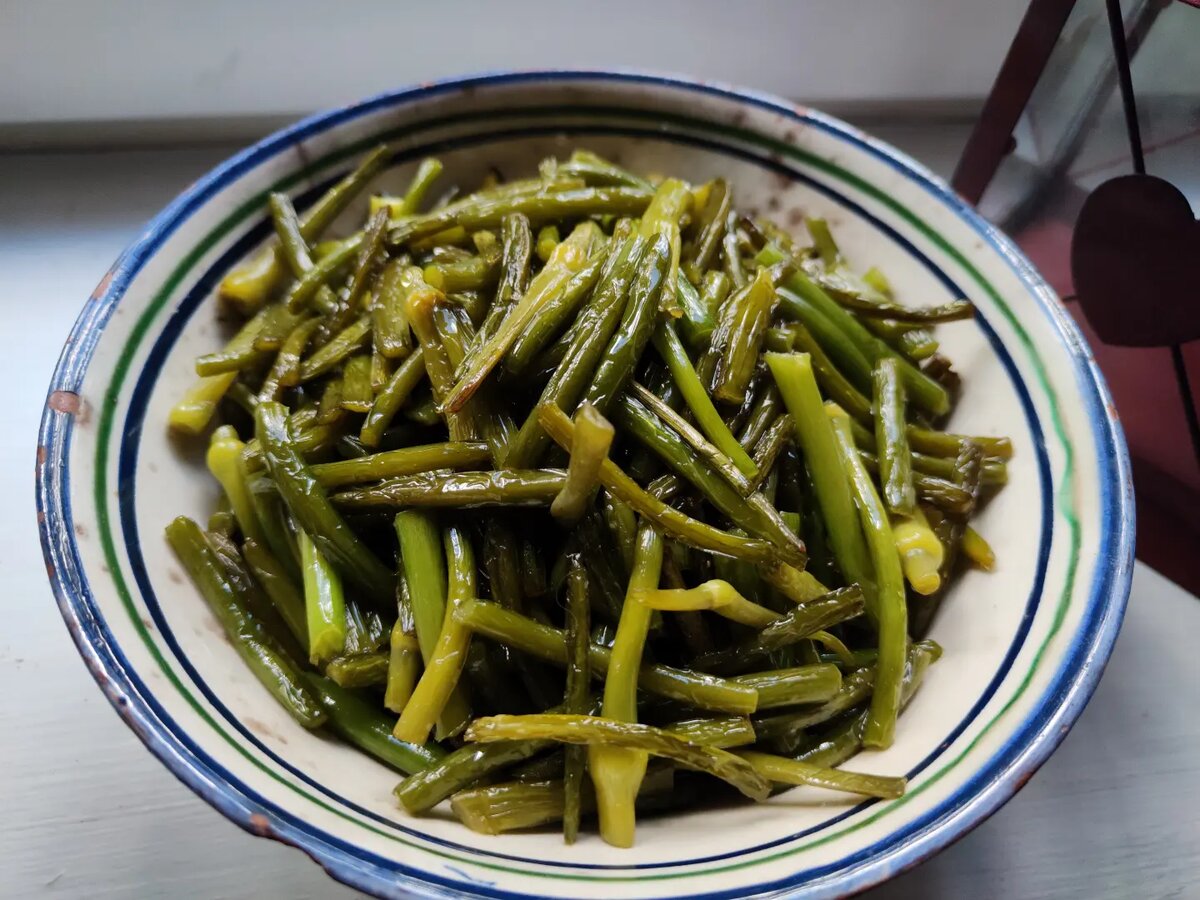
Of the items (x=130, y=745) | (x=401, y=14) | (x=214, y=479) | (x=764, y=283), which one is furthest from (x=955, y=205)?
(x=130, y=745)

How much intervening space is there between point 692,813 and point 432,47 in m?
2.17

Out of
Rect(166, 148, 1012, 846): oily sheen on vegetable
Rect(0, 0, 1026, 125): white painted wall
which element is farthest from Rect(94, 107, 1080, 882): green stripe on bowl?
Rect(0, 0, 1026, 125): white painted wall

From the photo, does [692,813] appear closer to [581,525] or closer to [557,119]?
[581,525]

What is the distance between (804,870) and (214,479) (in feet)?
3.70

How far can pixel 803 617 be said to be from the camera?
126 cm

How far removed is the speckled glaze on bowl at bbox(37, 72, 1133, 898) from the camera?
1057mm

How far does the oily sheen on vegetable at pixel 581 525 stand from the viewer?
3.96 feet

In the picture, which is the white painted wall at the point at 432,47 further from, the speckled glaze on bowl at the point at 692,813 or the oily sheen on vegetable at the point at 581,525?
the oily sheen on vegetable at the point at 581,525

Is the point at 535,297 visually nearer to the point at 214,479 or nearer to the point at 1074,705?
the point at 214,479

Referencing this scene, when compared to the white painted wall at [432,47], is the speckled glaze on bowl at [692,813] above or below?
below

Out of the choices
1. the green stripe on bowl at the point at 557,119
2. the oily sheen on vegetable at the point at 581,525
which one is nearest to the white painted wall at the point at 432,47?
the green stripe on bowl at the point at 557,119

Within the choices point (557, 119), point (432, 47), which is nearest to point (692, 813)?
point (557, 119)

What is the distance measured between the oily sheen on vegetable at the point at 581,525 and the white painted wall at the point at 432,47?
116 centimetres

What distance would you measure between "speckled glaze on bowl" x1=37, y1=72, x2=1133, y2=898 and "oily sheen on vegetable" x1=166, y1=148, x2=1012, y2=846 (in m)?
0.05
